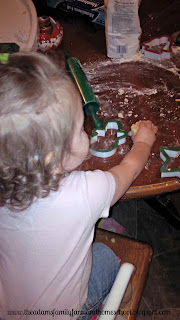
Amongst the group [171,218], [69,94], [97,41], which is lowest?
[171,218]

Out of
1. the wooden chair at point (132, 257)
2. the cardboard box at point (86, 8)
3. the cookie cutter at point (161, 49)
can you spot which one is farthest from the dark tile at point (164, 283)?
the cardboard box at point (86, 8)

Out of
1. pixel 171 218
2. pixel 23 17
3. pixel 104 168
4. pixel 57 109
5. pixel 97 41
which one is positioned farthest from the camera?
pixel 171 218

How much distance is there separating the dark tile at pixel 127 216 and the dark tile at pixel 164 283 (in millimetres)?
200

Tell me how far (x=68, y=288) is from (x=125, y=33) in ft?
2.84

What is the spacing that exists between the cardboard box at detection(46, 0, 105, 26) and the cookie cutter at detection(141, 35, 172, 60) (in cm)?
27

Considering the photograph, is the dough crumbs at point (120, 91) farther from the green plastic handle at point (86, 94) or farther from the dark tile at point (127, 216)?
the dark tile at point (127, 216)

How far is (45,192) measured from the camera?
68 cm

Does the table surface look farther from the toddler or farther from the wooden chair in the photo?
the wooden chair

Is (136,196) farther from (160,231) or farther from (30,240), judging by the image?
(160,231)

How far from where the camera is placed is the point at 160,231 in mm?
1658

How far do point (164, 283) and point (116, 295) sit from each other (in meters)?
0.91

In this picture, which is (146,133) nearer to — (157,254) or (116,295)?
(116,295)

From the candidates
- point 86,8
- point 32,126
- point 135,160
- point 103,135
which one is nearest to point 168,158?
point 135,160

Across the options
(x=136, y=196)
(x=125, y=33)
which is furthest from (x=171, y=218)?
(x=125, y=33)
